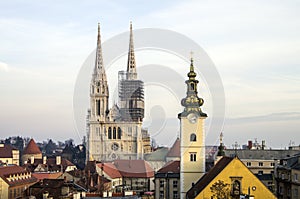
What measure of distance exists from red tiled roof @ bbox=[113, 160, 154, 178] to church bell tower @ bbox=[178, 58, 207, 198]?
4673 centimetres

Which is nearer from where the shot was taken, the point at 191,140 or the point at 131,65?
the point at 191,140

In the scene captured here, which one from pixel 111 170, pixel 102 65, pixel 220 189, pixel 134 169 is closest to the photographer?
pixel 220 189

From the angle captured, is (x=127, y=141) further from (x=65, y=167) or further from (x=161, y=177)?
(x=161, y=177)

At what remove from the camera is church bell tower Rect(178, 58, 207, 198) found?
68312 mm

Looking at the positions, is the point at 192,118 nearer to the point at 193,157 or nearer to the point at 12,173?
the point at 193,157

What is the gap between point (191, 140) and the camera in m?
68.5

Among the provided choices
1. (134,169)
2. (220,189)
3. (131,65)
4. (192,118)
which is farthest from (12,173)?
(131,65)

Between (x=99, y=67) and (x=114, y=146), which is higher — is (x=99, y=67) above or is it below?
above

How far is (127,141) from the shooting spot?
145500mm

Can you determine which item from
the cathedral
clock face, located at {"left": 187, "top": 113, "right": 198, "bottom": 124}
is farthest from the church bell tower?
the cathedral

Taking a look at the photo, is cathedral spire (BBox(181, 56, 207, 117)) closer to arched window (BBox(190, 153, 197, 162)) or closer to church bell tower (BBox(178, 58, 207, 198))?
church bell tower (BBox(178, 58, 207, 198))

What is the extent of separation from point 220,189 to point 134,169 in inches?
2756

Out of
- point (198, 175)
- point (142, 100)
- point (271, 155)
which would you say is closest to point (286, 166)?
point (198, 175)

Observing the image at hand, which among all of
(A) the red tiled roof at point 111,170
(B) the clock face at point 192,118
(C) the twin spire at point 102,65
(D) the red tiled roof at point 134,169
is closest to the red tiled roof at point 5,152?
(C) the twin spire at point 102,65
